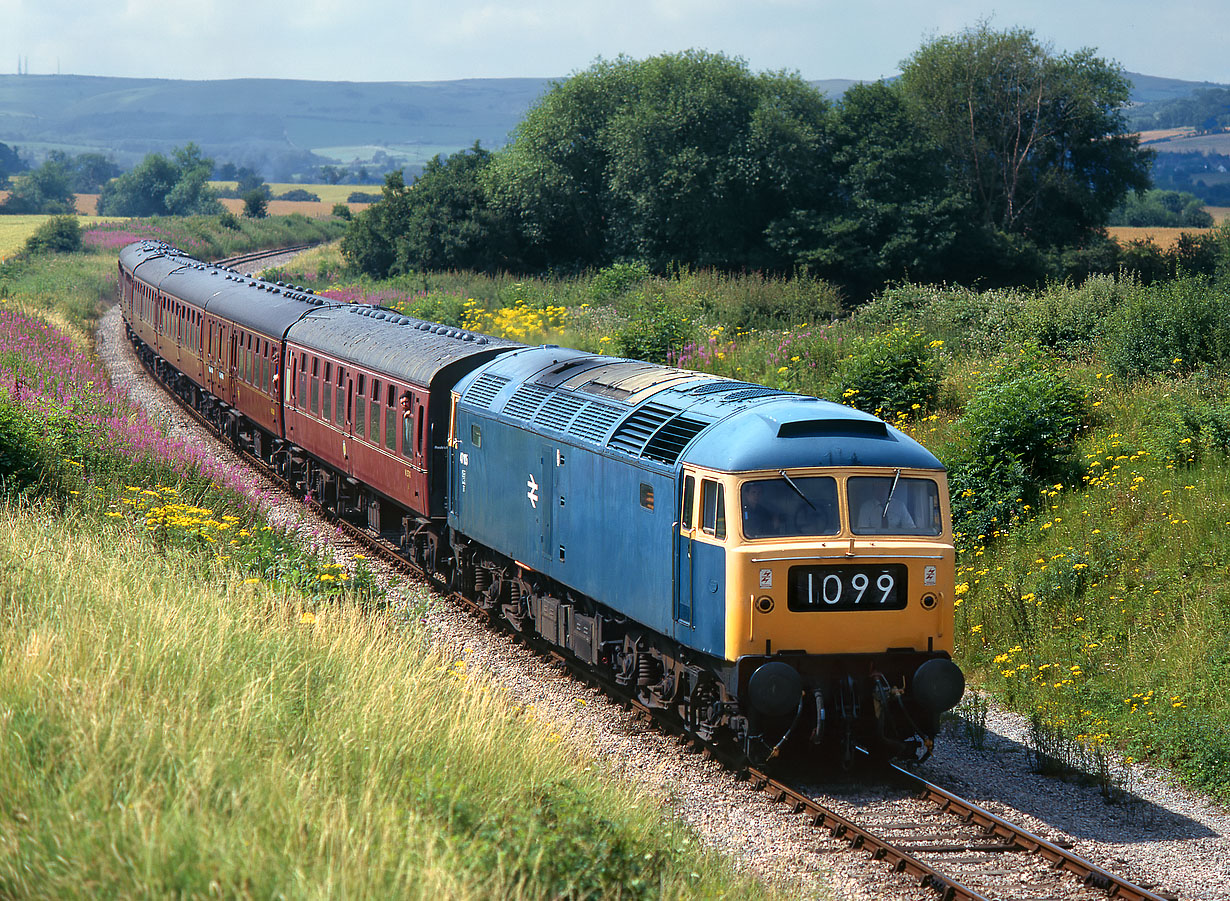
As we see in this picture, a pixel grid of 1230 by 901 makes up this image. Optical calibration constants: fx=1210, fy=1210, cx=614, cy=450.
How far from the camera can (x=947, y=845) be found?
910 cm

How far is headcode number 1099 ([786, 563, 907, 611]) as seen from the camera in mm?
10023

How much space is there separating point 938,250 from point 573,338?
65.8 feet

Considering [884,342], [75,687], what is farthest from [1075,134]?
[75,687]

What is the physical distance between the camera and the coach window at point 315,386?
70.3 feet

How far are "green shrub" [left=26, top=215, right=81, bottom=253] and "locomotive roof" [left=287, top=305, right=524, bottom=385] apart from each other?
55752mm

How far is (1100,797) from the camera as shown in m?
10.3

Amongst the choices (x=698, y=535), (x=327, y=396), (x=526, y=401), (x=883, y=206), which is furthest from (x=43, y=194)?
(x=698, y=535)

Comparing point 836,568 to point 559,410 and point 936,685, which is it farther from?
point 559,410

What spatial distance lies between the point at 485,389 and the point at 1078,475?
27.3ft

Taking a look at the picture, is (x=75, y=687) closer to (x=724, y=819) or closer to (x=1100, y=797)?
(x=724, y=819)

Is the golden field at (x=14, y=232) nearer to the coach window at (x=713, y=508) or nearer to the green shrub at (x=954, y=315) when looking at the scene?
the green shrub at (x=954, y=315)

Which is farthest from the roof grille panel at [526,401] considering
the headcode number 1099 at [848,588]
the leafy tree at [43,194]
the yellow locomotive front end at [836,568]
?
the leafy tree at [43,194]

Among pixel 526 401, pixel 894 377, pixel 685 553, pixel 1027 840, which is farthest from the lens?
pixel 894 377

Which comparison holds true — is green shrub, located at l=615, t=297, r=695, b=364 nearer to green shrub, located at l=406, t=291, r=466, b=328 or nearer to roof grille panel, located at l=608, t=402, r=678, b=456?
green shrub, located at l=406, t=291, r=466, b=328
